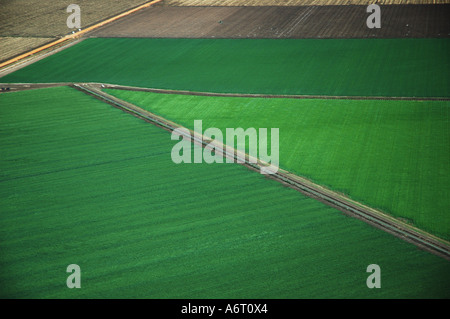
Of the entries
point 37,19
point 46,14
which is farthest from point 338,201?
point 46,14

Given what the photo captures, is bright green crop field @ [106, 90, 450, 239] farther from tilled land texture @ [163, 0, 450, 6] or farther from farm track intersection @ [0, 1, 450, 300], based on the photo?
tilled land texture @ [163, 0, 450, 6]

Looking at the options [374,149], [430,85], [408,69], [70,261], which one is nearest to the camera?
[70,261]

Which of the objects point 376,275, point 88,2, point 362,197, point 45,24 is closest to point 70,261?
point 376,275

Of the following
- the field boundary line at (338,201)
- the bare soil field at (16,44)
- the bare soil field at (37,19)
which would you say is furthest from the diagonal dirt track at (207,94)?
the bare soil field at (16,44)

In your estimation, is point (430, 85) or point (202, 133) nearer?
point (202, 133)

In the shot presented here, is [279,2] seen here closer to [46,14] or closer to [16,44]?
[46,14]

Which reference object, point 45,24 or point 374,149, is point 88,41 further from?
point 374,149

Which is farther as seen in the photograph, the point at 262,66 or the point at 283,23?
the point at 283,23

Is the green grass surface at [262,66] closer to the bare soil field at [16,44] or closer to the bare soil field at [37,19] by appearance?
the bare soil field at [16,44]
